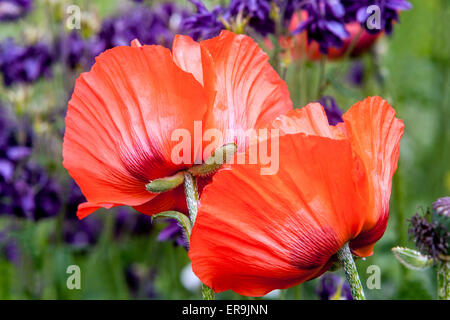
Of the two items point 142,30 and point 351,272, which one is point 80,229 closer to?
point 142,30

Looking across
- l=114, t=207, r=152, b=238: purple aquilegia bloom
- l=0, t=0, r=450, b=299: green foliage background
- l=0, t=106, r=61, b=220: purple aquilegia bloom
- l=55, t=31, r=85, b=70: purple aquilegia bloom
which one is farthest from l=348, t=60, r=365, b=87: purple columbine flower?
l=0, t=106, r=61, b=220: purple aquilegia bloom

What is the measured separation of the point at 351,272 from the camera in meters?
0.37

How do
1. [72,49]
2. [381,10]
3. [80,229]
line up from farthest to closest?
[80,229] → [72,49] → [381,10]

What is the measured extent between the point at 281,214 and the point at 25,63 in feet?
3.04

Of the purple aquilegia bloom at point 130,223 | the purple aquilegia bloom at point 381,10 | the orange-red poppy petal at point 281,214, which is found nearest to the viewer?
the orange-red poppy petal at point 281,214

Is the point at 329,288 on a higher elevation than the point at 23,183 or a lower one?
lower

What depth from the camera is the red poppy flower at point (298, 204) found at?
36 cm

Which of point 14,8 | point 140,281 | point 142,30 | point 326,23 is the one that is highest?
point 14,8

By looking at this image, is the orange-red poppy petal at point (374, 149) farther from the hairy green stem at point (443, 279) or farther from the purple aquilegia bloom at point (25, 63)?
the purple aquilegia bloom at point (25, 63)

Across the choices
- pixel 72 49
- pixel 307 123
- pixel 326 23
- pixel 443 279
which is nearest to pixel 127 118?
pixel 307 123

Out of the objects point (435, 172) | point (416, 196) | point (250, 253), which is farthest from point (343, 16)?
point (416, 196)

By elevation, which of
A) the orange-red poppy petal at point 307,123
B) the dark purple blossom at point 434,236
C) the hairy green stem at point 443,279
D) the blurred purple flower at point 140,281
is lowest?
the blurred purple flower at point 140,281

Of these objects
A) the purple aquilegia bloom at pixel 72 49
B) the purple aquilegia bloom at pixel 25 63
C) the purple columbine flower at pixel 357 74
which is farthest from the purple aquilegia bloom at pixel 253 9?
the purple columbine flower at pixel 357 74
